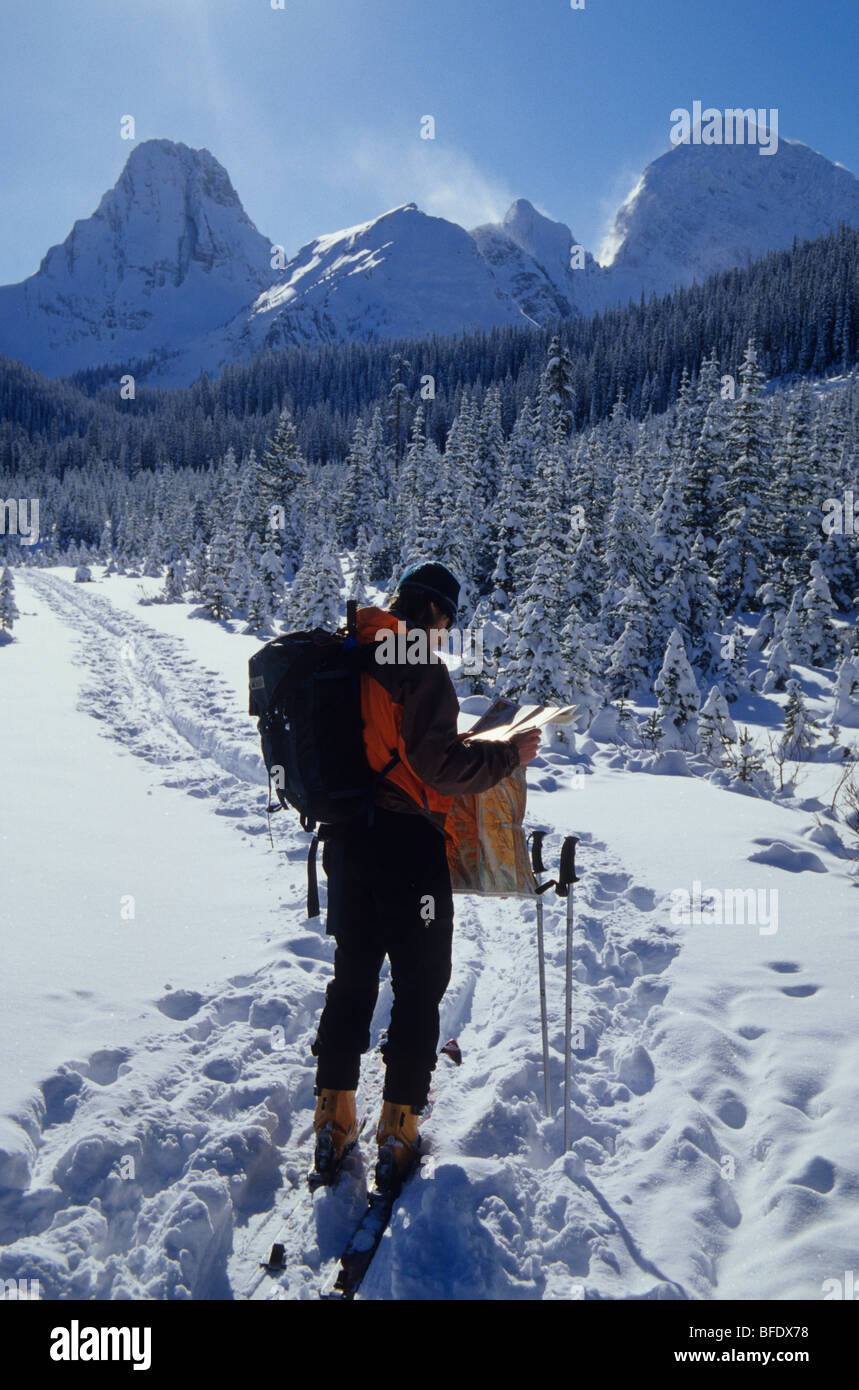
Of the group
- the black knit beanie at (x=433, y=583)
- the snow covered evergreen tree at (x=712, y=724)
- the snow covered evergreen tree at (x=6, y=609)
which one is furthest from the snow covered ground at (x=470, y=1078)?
the snow covered evergreen tree at (x=6, y=609)

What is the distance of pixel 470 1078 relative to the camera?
3.78 m

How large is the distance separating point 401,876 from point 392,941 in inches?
11.3

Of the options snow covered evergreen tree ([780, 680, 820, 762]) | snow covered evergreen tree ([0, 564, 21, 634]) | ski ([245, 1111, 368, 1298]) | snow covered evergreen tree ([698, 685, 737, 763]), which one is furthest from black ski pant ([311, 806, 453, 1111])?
snow covered evergreen tree ([0, 564, 21, 634])

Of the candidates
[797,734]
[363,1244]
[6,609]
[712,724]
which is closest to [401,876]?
[363,1244]

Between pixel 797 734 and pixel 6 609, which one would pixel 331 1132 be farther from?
pixel 6 609

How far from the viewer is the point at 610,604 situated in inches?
1105

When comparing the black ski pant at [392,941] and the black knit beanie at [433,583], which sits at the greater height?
the black knit beanie at [433,583]

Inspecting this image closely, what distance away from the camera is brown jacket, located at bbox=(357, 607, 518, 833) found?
2.82m

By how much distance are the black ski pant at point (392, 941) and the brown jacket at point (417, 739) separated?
147mm

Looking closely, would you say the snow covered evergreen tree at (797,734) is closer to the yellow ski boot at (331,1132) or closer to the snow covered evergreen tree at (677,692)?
the snow covered evergreen tree at (677,692)

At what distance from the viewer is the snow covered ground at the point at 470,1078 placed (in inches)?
106

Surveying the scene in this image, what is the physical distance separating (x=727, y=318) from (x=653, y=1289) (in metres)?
124

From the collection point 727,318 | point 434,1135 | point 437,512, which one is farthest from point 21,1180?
point 727,318
